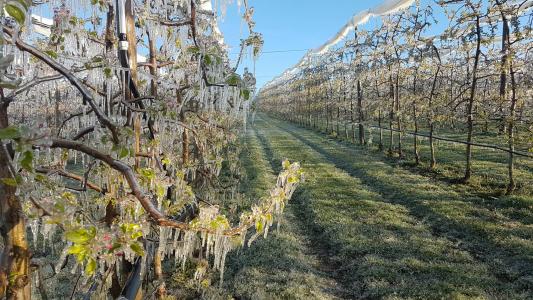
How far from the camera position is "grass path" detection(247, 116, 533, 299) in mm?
7594

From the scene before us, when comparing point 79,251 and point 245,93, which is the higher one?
point 245,93

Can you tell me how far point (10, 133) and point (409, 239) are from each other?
33.4ft

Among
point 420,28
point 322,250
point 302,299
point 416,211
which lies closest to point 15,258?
point 302,299

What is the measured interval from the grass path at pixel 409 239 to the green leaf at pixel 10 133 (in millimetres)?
7363

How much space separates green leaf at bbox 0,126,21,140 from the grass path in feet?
24.2

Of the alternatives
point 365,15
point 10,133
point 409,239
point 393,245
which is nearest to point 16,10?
point 10,133

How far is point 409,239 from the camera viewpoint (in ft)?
32.5

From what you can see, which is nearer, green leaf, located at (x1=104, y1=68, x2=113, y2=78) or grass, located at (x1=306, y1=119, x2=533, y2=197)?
green leaf, located at (x1=104, y1=68, x2=113, y2=78)

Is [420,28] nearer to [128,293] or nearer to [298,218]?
[298,218]

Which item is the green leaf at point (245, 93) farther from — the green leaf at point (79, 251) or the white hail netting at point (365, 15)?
the white hail netting at point (365, 15)

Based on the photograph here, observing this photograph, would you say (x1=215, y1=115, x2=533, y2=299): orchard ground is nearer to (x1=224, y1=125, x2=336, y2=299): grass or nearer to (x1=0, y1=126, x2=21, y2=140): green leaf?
(x1=224, y1=125, x2=336, y2=299): grass

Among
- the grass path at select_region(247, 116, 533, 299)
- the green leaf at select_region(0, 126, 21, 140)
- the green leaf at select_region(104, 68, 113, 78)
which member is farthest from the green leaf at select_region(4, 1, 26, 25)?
the grass path at select_region(247, 116, 533, 299)

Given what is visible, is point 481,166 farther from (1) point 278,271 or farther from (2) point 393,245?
(1) point 278,271

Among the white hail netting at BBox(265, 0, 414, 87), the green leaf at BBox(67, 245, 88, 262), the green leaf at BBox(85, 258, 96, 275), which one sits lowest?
the green leaf at BBox(85, 258, 96, 275)
